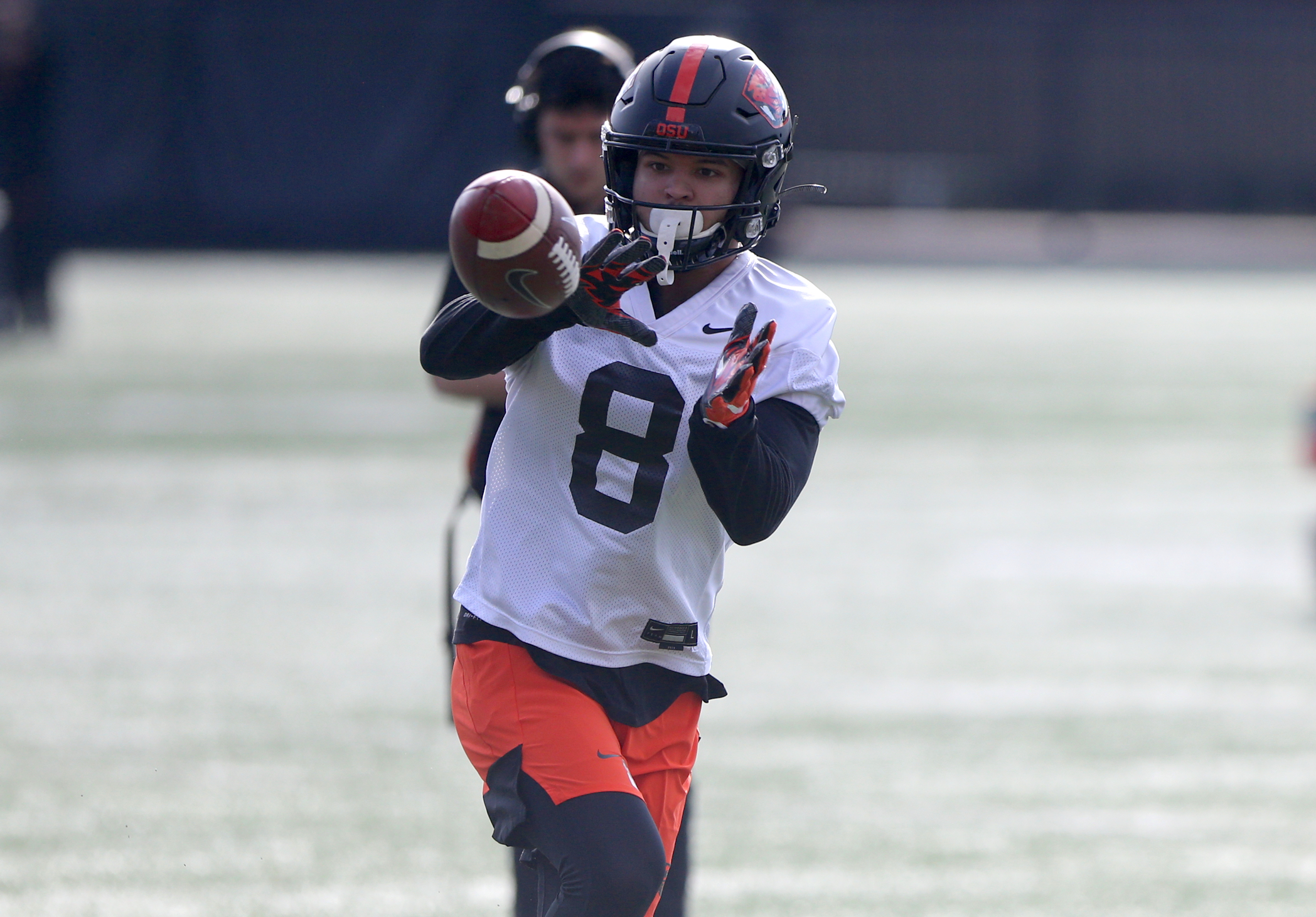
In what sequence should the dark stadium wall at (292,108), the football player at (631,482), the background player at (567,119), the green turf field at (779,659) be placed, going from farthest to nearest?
the dark stadium wall at (292,108) → the green turf field at (779,659) → the background player at (567,119) → the football player at (631,482)

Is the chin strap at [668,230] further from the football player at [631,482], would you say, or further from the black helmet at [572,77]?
the black helmet at [572,77]

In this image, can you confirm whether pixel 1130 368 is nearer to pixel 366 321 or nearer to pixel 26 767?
pixel 366 321

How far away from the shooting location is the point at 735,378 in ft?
8.81

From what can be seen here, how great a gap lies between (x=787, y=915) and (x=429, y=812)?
1.18 metres

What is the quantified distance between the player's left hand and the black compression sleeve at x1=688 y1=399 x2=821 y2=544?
1.2 inches

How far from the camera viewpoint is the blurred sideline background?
15.6 ft

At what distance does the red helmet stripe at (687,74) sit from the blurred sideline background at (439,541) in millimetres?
2156

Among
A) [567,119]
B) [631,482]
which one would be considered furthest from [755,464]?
[567,119]

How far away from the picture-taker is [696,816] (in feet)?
16.3

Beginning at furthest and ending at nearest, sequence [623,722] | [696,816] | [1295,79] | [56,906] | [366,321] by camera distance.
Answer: [1295,79] < [366,321] < [696,816] < [56,906] < [623,722]

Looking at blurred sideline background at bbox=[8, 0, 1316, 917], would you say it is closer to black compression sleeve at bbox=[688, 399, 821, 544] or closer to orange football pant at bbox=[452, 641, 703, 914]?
orange football pant at bbox=[452, 641, 703, 914]

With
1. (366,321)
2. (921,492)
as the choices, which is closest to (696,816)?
(921,492)

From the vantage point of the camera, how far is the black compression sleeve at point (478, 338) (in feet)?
9.21

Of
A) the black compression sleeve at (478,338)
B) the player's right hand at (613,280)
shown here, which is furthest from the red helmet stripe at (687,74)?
the black compression sleeve at (478,338)
